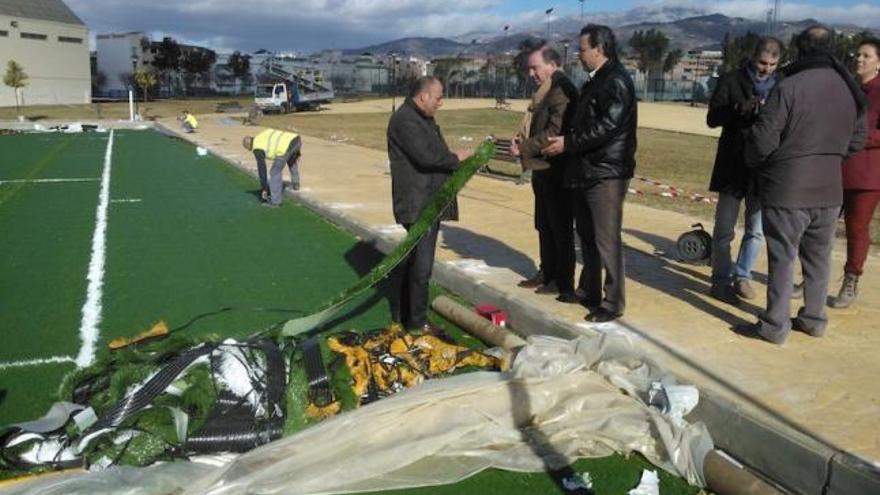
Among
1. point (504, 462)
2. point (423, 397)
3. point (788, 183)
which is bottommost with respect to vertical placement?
point (504, 462)

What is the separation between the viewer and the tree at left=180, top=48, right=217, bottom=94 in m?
83.6

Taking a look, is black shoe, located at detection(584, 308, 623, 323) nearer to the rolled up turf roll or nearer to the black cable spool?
the rolled up turf roll

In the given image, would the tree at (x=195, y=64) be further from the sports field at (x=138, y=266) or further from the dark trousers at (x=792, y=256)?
the dark trousers at (x=792, y=256)

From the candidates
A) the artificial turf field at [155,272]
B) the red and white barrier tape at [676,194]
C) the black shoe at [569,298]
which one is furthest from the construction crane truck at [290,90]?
the black shoe at [569,298]

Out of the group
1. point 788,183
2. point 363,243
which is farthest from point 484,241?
point 788,183

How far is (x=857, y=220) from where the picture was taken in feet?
18.7

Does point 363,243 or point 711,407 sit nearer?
point 711,407

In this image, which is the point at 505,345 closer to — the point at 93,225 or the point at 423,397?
the point at 423,397

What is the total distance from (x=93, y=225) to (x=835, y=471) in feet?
30.7

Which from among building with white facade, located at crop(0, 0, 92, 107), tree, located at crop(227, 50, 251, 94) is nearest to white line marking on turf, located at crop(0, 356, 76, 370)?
building with white facade, located at crop(0, 0, 92, 107)

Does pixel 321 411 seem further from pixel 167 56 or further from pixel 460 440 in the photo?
pixel 167 56

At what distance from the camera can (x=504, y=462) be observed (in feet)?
11.9

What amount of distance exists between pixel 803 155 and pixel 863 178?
48.0 inches

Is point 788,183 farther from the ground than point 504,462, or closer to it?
farther from the ground
